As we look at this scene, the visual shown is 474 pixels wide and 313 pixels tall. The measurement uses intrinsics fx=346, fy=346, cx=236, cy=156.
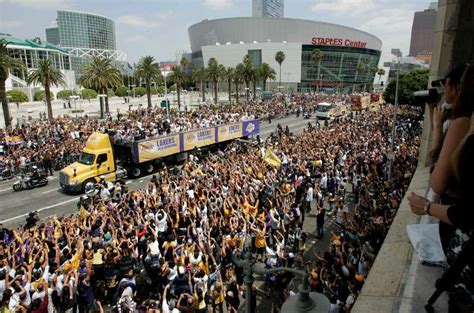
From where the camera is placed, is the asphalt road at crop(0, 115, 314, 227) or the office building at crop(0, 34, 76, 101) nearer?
the asphalt road at crop(0, 115, 314, 227)

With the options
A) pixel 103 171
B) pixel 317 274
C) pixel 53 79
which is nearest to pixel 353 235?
pixel 317 274

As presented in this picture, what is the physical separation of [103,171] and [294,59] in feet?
382

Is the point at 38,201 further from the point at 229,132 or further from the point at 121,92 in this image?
the point at 121,92

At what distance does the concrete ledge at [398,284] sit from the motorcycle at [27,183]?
22.8 m

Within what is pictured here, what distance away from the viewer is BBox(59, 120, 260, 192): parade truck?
20.9 metres

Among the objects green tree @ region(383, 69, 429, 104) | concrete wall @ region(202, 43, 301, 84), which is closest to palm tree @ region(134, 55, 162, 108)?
green tree @ region(383, 69, 429, 104)

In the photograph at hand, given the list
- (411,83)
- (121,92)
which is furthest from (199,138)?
(121,92)

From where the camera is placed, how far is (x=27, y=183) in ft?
73.2

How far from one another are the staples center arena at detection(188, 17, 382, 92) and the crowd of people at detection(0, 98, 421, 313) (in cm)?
10941

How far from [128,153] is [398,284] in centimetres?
2170

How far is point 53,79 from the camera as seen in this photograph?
144 feet

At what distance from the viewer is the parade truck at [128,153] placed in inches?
824

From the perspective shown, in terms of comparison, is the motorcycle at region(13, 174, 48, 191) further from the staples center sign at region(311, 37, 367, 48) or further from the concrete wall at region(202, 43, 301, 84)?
the staples center sign at region(311, 37, 367, 48)

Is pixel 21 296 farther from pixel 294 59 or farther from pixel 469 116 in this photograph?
pixel 294 59
